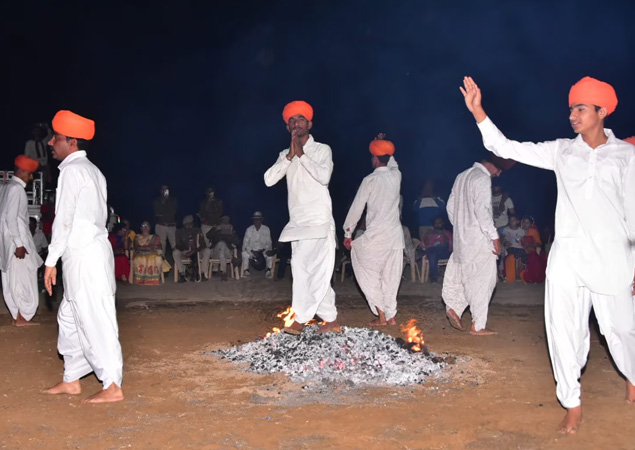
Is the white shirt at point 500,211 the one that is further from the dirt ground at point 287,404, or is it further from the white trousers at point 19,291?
the white trousers at point 19,291


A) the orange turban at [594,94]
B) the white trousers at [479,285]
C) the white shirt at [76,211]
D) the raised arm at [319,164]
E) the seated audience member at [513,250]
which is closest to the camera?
the orange turban at [594,94]

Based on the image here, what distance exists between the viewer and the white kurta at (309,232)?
7004mm

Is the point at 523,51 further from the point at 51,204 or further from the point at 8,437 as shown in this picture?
the point at 8,437

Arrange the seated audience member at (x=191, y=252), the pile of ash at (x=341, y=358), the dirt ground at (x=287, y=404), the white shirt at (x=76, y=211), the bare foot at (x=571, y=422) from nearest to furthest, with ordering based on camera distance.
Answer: the dirt ground at (x=287, y=404) < the bare foot at (x=571, y=422) < the white shirt at (x=76, y=211) < the pile of ash at (x=341, y=358) < the seated audience member at (x=191, y=252)

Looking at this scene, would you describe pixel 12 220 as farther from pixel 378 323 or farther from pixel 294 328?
pixel 378 323

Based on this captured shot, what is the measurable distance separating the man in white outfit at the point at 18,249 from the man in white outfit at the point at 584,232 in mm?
5699

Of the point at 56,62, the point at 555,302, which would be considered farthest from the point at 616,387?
the point at 56,62

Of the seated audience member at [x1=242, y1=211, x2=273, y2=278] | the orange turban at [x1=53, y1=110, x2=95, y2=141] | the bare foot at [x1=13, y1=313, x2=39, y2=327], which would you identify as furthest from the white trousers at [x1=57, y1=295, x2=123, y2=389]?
the seated audience member at [x1=242, y1=211, x2=273, y2=278]

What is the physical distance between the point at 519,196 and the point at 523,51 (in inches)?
136

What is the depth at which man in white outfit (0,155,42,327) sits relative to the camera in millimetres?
8242

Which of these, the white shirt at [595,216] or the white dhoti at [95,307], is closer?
the white shirt at [595,216]

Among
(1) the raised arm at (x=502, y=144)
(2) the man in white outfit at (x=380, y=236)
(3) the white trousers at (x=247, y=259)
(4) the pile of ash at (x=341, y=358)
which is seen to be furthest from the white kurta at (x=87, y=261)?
(3) the white trousers at (x=247, y=259)

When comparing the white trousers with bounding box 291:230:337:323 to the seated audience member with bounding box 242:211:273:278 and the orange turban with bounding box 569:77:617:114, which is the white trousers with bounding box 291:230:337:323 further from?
the seated audience member with bounding box 242:211:273:278

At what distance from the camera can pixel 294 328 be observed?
695cm
